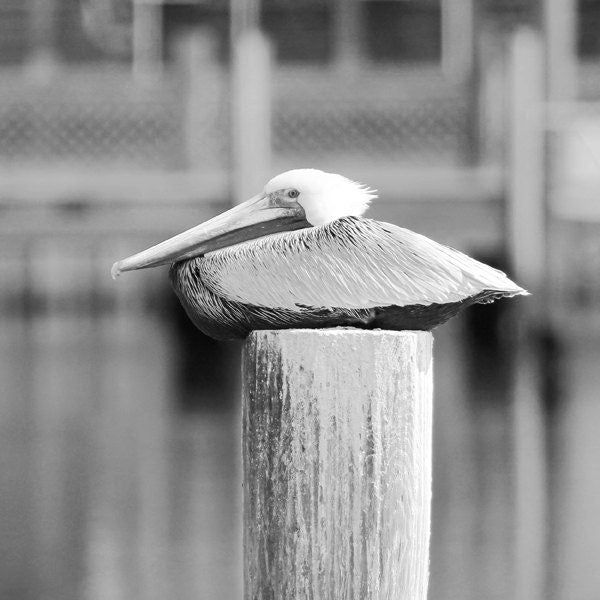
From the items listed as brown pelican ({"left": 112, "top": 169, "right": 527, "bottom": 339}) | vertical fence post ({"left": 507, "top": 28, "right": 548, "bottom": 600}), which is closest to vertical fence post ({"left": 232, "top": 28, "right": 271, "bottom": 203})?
vertical fence post ({"left": 507, "top": 28, "right": 548, "bottom": 600})

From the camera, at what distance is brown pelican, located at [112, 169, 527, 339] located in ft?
7.52

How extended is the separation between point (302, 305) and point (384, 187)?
806 centimetres

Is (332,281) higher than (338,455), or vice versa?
(332,281)

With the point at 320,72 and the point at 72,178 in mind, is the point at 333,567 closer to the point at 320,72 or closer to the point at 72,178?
the point at 72,178

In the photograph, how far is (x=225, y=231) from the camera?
8.20 ft

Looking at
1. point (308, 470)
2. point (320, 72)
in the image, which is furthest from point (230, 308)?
point (320, 72)

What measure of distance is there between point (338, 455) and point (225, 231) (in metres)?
0.51

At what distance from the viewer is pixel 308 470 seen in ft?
7.29

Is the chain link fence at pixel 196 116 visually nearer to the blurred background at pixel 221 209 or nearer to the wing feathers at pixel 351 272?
the blurred background at pixel 221 209

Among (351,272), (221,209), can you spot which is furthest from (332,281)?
(221,209)

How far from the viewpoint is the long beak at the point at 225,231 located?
244 cm

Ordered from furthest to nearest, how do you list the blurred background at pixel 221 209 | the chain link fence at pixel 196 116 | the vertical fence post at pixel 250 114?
the chain link fence at pixel 196 116 → the vertical fence post at pixel 250 114 → the blurred background at pixel 221 209

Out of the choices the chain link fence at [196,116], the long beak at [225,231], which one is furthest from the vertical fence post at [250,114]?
the long beak at [225,231]

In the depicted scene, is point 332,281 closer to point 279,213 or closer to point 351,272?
point 351,272
